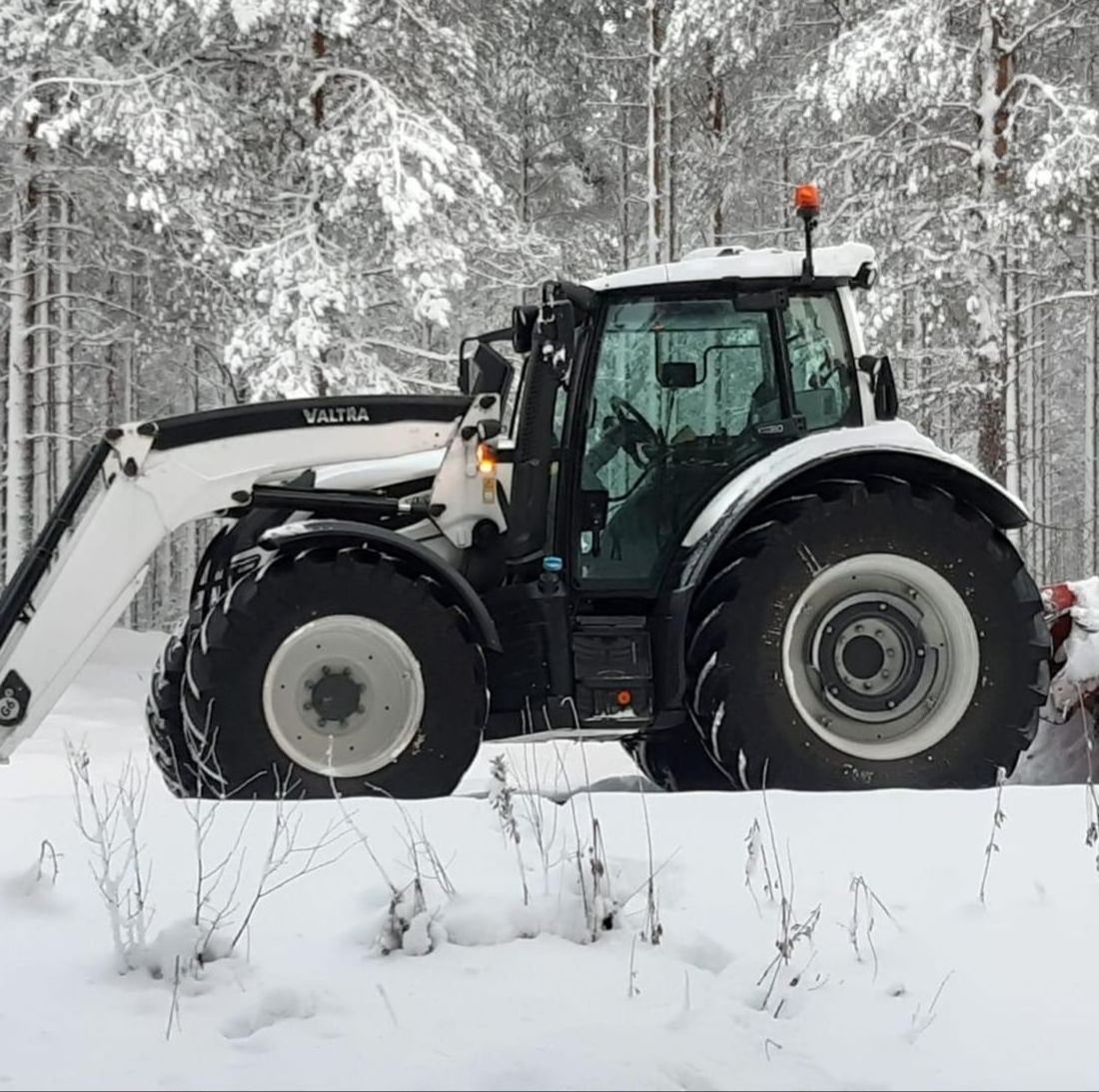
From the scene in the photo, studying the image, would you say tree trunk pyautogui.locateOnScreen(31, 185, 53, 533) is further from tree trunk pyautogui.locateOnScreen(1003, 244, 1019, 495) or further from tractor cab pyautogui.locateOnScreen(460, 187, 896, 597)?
tree trunk pyautogui.locateOnScreen(1003, 244, 1019, 495)

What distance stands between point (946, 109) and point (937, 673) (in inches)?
412

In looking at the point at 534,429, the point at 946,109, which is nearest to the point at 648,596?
the point at 534,429

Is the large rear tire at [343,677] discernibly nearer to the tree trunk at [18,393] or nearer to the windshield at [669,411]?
the windshield at [669,411]

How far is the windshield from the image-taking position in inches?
222

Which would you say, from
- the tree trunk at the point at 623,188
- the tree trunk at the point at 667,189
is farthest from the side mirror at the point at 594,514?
the tree trunk at the point at 623,188

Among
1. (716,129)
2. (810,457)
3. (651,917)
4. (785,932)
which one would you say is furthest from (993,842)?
(716,129)

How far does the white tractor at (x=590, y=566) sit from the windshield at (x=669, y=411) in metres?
0.01

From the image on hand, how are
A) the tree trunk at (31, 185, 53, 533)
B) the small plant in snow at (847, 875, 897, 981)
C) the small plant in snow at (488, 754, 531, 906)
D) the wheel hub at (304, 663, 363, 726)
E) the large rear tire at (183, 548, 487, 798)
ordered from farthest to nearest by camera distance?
the tree trunk at (31, 185, 53, 533) < the wheel hub at (304, 663, 363, 726) < the large rear tire at (183, 548, 487, 798) < the small plant in snow at (488, 754, 531, 906) < the small plant in snow at (847, 875, 897, 981)

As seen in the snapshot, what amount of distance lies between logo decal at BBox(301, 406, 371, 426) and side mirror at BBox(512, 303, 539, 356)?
0.75 m

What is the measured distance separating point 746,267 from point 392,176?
690cm

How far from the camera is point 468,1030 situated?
8.68ft

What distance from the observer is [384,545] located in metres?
5.07

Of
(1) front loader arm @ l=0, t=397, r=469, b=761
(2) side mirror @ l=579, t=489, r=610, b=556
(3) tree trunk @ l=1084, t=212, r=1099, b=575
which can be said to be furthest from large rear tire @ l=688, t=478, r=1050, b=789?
(3) tree trunk @ l=1084, t=212, r=1099, b=575

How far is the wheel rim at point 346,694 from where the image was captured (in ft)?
16.2
